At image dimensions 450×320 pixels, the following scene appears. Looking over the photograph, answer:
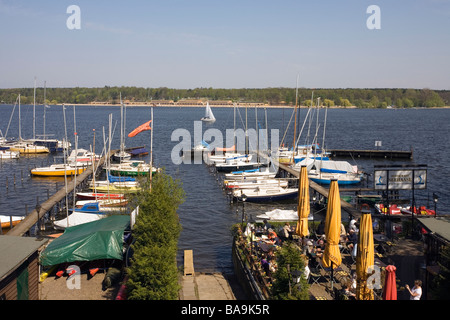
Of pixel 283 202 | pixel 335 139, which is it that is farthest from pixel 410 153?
pixel 283 202

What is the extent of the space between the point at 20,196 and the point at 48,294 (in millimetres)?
27637

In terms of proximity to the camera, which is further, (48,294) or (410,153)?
(410,153)

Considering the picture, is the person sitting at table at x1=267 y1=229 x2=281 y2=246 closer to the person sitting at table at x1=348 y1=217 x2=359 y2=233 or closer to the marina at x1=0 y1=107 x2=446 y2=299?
the marina at x1=0 y1=107 x2=446 y2=299

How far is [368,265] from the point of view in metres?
14.0

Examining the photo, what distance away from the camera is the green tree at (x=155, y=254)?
14086 millimetres

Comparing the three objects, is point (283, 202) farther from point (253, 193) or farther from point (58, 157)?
point (58, 157)

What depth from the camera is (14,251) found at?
47.2 feet

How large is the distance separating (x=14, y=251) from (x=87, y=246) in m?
5.09

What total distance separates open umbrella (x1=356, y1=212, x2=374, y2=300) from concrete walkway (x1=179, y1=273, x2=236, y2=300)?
5210 millimetres

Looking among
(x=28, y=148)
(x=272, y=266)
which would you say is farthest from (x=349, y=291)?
(x=28, y=148)

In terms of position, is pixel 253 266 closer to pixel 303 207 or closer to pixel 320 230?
pixel 303 207

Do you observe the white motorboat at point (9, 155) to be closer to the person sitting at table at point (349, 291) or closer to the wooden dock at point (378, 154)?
the wooden dock at point (378, 154)

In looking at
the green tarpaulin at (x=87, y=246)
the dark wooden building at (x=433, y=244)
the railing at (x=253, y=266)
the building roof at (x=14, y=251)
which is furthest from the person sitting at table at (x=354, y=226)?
the building roof at (x=14, y=251)
